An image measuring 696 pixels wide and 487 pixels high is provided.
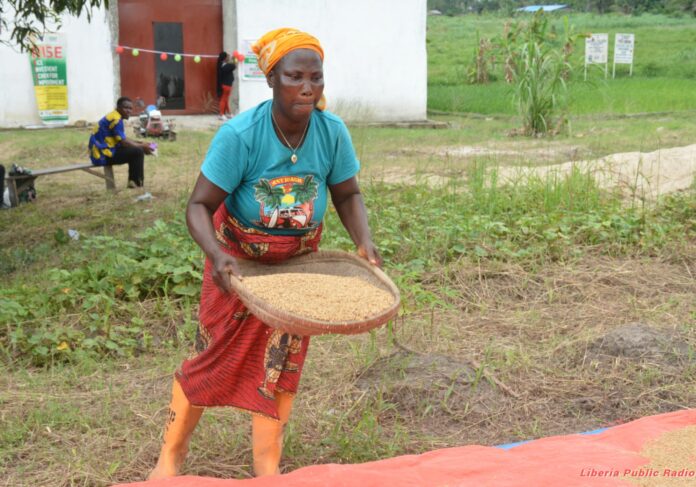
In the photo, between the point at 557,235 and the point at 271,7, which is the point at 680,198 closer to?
the point at 557,235

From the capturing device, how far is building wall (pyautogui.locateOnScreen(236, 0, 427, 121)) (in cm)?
1329

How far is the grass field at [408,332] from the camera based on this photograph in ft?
10.2

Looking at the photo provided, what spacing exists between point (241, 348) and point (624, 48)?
61.5ft

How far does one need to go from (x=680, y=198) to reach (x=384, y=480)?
4.11 meters

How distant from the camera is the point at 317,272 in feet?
8.79

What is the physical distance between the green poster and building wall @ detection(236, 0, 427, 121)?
262 cm

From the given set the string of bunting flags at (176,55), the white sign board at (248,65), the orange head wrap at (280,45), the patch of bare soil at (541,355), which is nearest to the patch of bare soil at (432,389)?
the patch of bare soil at (541,355)

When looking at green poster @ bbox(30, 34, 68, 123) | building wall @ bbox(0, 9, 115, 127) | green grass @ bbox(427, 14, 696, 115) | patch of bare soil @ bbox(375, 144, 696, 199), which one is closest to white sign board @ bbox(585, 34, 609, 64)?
green grass @ bbox(427, 14, 696, 115)

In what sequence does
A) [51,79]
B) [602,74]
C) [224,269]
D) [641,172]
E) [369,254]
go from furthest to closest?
1. [602,74]
2. [51,79]
3. [641,172]
4. [369,254]
5. [224,269]

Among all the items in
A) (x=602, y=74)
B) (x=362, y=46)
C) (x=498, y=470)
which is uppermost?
(x=362, y=46)

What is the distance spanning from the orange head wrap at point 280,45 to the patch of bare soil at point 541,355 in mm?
1460

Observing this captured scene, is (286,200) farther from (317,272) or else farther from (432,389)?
(432,389)

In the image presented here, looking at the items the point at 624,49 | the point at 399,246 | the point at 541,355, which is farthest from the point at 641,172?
the point at 624,49

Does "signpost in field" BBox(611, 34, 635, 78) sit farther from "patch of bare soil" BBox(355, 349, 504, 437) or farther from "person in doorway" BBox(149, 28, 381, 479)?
"person in doorway" BBox(149, 28, 381, 479)
